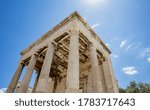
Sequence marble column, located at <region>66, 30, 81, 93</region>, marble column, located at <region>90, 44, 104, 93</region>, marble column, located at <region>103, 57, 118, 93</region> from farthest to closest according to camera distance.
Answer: marble column, located at <region>103, 57, 118, 93</region>, marble column, located at <region>90, 44, 104, 93</region>, marble column, located at <region>66, 30, 81, 93</region>

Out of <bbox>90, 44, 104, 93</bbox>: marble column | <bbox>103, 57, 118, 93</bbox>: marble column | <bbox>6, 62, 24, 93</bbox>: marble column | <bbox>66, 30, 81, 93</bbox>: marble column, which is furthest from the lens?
<bbox>6, 62, 24, 93</bbox>: marble column

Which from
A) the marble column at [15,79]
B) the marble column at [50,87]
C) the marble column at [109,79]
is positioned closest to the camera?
the marble column at [109,79]

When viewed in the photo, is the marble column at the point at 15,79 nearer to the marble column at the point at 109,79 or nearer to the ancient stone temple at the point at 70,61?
the ancient stone temple at the point at 70,61

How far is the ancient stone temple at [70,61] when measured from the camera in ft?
39.4

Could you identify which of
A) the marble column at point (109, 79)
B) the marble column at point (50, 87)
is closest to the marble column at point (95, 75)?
the marble column at point (109, 79)

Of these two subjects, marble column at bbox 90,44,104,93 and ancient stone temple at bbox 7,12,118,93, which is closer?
marble column at bbox 90,44,104,93

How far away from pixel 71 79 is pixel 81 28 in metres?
7.41

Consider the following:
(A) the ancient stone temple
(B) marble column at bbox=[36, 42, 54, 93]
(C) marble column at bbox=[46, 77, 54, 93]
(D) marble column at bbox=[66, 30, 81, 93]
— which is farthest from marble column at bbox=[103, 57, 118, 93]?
(C) marble column at bbox=[46, 77, 54, 93]

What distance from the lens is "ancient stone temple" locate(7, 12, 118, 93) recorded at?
39.4 feet

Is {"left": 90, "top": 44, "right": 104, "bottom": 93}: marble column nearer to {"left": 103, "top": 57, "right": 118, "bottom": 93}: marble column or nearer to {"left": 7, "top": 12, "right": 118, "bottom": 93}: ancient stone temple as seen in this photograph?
{"left": 7, "top": 12, "right": 118, "bottom": 93}: ancient stone temple

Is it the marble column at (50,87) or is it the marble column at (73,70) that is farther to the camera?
the marble column at (50,87)

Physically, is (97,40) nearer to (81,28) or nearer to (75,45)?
(81,28)

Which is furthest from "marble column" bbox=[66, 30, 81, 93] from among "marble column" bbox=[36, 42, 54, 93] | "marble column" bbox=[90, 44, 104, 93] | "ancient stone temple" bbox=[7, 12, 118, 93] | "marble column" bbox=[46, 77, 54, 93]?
"marble column" bbox=[46, 77, 54, 93]

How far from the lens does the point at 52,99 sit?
723 centimetres
